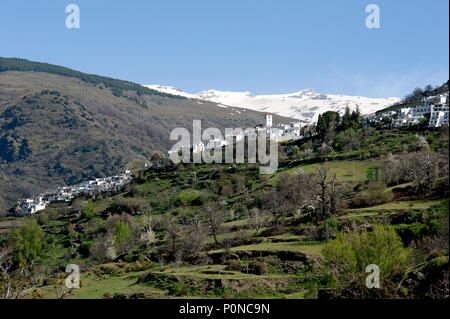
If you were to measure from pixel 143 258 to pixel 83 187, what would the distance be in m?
124

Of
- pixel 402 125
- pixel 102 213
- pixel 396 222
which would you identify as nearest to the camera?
pixel 396 222

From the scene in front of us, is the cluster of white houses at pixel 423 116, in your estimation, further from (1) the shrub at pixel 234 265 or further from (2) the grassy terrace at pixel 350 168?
(1) the shrub at pixel 234 265

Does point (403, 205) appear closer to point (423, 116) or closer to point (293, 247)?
point (293, 247)

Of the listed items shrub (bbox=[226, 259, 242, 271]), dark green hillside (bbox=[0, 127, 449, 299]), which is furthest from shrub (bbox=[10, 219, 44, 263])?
shrub (bbox=[226, 259, 242, 271])

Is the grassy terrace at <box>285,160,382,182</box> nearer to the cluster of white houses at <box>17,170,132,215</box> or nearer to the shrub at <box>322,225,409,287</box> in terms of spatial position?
the shrub at <box>322,225,409,287</box>

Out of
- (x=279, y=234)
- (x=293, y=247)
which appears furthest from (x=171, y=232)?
(x=293, y=247)

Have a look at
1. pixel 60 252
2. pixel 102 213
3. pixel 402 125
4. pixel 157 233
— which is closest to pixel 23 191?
pixel 102 213

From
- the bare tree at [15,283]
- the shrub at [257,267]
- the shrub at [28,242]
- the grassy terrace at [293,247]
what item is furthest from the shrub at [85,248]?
the bare tree at [15,283]

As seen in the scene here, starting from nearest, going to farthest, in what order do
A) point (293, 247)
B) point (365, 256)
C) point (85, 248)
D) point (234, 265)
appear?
1. point (365, 256)
2. point (234, 265)
3. point (293, 247)
4. point (85, 248)

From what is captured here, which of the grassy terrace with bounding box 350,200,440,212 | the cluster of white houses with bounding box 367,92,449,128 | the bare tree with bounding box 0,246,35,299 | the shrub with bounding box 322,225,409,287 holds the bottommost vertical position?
the bare tree with bounding box 0,246,35,299

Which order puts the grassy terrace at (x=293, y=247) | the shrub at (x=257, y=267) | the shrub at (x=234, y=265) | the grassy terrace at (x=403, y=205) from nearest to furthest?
the shrub at (x=257, y=267)
the grassy terrace at (x=293, y=247)
the shrub at (x=234, y=265)
the grassy terrace at (x=403, y=205)
